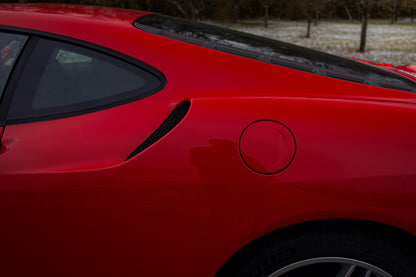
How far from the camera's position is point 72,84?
4.41 ft

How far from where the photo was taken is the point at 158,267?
1.24 m

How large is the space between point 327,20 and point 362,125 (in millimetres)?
54771

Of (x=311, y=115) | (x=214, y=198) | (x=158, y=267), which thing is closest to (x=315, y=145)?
(x=311, y=115)

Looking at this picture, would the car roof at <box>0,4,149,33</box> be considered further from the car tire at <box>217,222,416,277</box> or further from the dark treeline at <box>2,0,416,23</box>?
the dark treeline at <box>2,0,416,23</box>

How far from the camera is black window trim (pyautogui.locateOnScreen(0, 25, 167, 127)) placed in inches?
50.3

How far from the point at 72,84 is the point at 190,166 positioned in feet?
1.89

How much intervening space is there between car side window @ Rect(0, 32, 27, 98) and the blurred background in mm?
10455

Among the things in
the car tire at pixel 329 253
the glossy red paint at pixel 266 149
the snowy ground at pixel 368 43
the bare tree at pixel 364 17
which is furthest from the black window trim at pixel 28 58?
the bare tree at pixel 364 17

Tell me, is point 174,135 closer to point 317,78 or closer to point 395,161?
point 317,78

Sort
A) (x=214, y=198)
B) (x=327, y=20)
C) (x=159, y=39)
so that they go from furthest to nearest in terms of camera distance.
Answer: (x=327, y=20), (x=159, y=39), (x=214, y=198)

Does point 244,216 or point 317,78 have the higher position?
point 317,78

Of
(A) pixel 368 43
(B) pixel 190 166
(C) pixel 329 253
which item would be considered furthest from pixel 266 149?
(A) pixel 368 43

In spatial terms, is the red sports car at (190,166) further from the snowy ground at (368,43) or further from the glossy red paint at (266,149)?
the snowy ground at (368,43)

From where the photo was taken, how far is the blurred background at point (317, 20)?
15789mm
